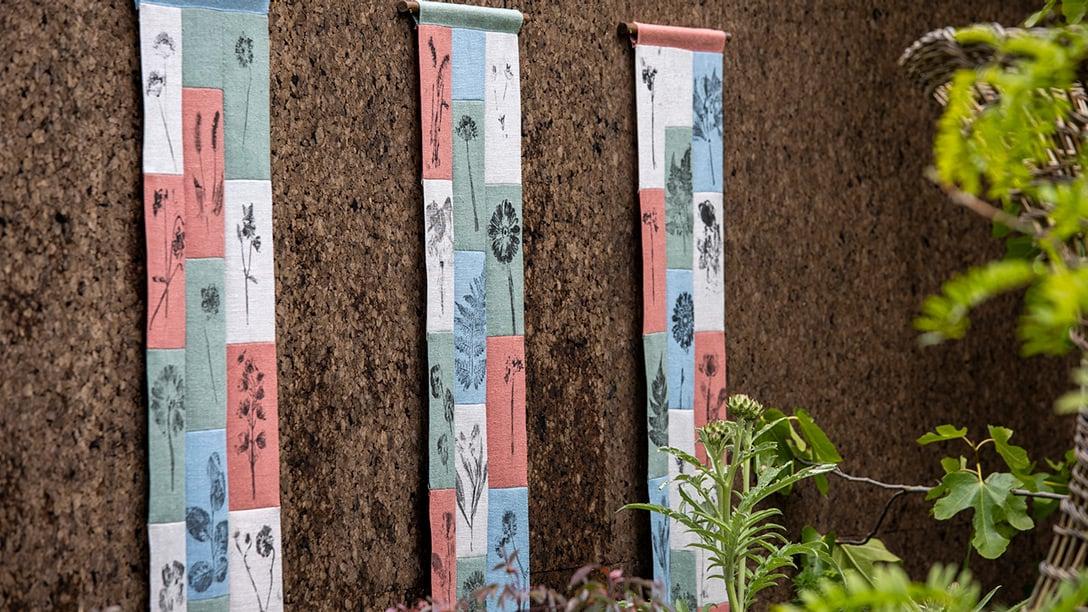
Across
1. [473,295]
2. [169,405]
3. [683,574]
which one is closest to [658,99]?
[473,295]

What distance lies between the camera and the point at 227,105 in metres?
1.34

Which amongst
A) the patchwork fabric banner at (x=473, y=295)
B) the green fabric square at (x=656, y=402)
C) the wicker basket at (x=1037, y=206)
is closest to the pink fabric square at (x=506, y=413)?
the patchwork fabric banner at (x=473, y=295)

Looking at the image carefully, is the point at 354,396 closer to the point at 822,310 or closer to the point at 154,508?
the point at 154,508

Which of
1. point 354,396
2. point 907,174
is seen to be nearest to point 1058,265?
point 354,396

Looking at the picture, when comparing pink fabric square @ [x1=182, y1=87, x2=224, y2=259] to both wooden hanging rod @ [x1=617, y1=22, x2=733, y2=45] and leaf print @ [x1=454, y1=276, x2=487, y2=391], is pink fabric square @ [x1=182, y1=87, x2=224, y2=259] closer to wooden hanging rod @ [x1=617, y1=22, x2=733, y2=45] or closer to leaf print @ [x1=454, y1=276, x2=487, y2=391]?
leaf print @ [x1=454, y1=276, x2=487, y2=391]

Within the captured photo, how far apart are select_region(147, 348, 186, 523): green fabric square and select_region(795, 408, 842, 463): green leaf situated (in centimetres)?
97

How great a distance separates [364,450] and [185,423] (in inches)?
10.3

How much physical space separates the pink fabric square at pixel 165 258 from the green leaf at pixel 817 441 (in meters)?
0.99

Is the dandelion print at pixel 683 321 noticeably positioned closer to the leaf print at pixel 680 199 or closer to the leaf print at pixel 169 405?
the leaf print at pixel 680 199

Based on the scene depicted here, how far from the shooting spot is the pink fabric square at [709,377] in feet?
5.64

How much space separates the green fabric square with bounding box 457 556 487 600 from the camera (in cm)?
150

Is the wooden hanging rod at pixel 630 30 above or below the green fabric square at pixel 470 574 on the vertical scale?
above

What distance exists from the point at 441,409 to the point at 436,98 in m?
0.47

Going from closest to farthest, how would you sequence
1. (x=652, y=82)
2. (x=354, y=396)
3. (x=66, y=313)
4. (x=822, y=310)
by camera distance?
(x=66, y=313), (x=354, y=396), (x=652, y=82), (x=822, y=310)
